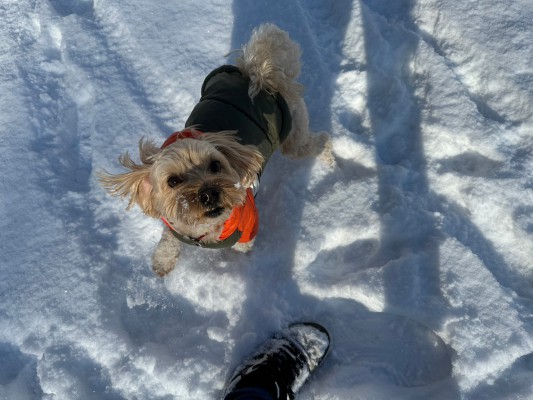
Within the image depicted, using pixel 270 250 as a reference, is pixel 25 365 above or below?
below

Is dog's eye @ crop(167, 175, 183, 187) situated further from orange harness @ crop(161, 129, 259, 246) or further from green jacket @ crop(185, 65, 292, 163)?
green jacket @ crop(185, 65, 292, 163)

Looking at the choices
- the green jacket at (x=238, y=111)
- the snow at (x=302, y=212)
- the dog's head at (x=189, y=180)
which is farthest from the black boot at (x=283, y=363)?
the green jacket at (x=238, y=111)

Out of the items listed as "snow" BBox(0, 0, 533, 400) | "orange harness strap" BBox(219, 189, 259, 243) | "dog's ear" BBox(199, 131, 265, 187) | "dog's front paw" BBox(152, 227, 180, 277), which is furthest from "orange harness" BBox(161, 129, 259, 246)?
"snow" BBox(0, 0, 533, 400)

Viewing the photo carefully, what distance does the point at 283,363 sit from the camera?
110 inches

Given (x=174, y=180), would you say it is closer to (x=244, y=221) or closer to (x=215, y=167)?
(x=215, y=167)

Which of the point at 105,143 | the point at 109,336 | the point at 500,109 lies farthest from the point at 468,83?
the point at 109,336

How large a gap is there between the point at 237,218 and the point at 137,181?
645mm

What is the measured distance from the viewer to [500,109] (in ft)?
11.4

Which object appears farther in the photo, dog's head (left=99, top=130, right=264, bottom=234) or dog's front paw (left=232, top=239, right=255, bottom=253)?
dog's front paw (left=232, top=239, right=255, bottom=253)

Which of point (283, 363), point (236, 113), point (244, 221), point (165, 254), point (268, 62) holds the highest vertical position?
point (268, 62)

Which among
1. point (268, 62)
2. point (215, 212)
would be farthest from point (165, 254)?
point (268, 62)

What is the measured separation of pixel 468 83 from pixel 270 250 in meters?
2.32

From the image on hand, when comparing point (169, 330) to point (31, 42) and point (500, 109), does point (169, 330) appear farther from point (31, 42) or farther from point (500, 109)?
point (500, 109)

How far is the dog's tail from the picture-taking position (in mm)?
2738
